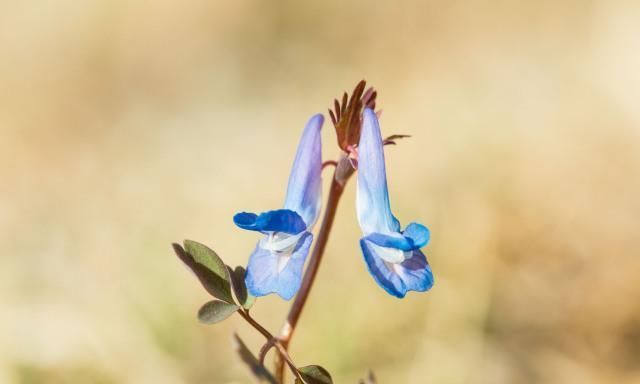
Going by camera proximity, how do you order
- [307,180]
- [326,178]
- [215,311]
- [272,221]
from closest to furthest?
[272,221]
[215,311]
[307,180]
[326,178]

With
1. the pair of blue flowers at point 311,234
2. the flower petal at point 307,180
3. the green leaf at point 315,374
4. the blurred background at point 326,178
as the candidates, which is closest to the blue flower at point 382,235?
the pair of blue flowers at point 311,234

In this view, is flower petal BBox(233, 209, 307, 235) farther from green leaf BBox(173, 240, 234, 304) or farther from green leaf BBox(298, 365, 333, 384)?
green leaf BBox(298, 365, 333, 384)

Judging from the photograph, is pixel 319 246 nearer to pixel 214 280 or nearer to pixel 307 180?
pixel 307 180

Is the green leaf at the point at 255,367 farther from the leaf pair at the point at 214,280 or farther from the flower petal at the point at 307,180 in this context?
the flower petal at the point at 307,180

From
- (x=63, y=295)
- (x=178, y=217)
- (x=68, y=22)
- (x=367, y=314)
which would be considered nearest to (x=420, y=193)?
(x=367, y=314)

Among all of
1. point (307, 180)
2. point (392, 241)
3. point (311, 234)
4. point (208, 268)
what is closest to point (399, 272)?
point (392, 241)

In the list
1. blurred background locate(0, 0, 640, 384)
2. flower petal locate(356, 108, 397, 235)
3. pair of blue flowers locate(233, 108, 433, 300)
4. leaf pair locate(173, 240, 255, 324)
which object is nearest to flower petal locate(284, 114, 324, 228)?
pair of blue flowers locate(233, 108, 433, 300)
